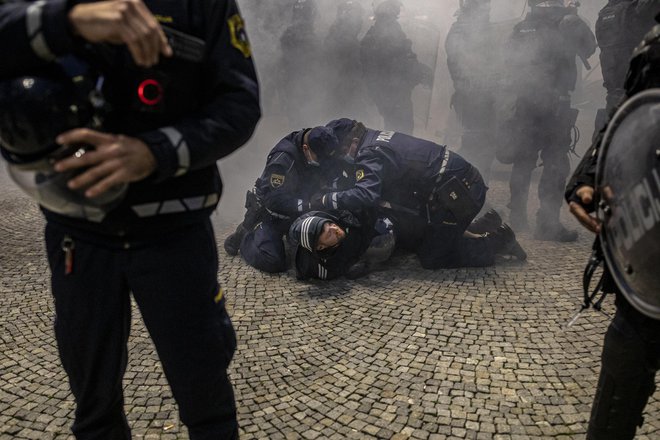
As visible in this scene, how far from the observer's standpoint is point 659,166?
133cm

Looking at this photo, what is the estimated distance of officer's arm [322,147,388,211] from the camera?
4.17 m

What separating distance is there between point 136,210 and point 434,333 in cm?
238

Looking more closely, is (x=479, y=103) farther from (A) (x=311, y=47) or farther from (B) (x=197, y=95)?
(B) (x=197, y=95)

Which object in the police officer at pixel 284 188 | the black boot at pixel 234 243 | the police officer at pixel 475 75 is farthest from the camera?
the police officer at pixel 475 75

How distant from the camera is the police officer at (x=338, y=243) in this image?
13.0 ft

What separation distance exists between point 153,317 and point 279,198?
3109 mm

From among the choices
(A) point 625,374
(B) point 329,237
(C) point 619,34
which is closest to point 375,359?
(B) point 329,237

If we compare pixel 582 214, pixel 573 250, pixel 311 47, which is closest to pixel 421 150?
pixel 573 250

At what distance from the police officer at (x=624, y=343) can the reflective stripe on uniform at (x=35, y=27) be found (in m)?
1.78

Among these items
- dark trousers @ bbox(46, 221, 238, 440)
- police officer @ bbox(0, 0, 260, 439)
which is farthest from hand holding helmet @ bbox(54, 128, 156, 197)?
dark trousers @ bbox(46, 221, 238, 440)

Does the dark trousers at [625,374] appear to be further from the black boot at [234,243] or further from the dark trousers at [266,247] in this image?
the black boot at [234,243]

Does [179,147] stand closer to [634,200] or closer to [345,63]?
[634,200]

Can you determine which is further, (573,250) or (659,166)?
(573,250)

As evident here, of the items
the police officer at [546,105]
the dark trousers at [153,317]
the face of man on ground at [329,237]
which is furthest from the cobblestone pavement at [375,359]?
the police officer at [546,105]
